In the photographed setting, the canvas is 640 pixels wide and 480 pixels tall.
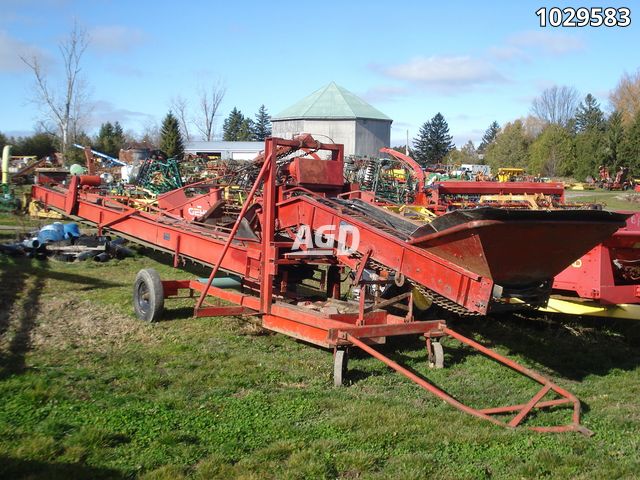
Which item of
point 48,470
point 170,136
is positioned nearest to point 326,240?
point 48,470

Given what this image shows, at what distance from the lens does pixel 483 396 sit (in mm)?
5617

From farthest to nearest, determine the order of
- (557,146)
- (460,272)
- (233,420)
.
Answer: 1. (557,146)
2. (460,272)
3. (233,420)

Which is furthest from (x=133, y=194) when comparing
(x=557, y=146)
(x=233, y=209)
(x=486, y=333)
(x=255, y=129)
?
(x=255, y=129)

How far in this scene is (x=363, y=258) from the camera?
20.0 ft

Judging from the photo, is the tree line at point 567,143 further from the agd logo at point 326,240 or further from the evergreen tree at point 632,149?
the agd logo at point 326,240

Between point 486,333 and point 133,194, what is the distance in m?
13.7

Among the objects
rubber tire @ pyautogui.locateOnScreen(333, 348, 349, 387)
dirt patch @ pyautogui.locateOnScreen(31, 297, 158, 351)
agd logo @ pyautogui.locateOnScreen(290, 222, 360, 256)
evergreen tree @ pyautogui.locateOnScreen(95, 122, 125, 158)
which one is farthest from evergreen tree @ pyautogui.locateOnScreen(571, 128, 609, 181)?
rubber tire @ pyautogui.locateOnScreen(333, 348, 349, 387)

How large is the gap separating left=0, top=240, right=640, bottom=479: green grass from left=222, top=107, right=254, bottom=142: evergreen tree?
271 feet

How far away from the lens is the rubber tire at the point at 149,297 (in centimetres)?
759

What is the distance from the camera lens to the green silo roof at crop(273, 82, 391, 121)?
6606 centimetres

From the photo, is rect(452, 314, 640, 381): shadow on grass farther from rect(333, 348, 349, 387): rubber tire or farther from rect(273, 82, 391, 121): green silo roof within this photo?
rect(273, 82, 391, 121): green silo roof

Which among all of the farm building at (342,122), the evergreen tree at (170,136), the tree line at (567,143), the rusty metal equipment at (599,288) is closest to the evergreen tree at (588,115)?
the tree line at (567,143)

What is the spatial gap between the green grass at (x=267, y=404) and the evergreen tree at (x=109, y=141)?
49024 millimetres

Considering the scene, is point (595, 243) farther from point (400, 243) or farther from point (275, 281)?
point (275, 281)
